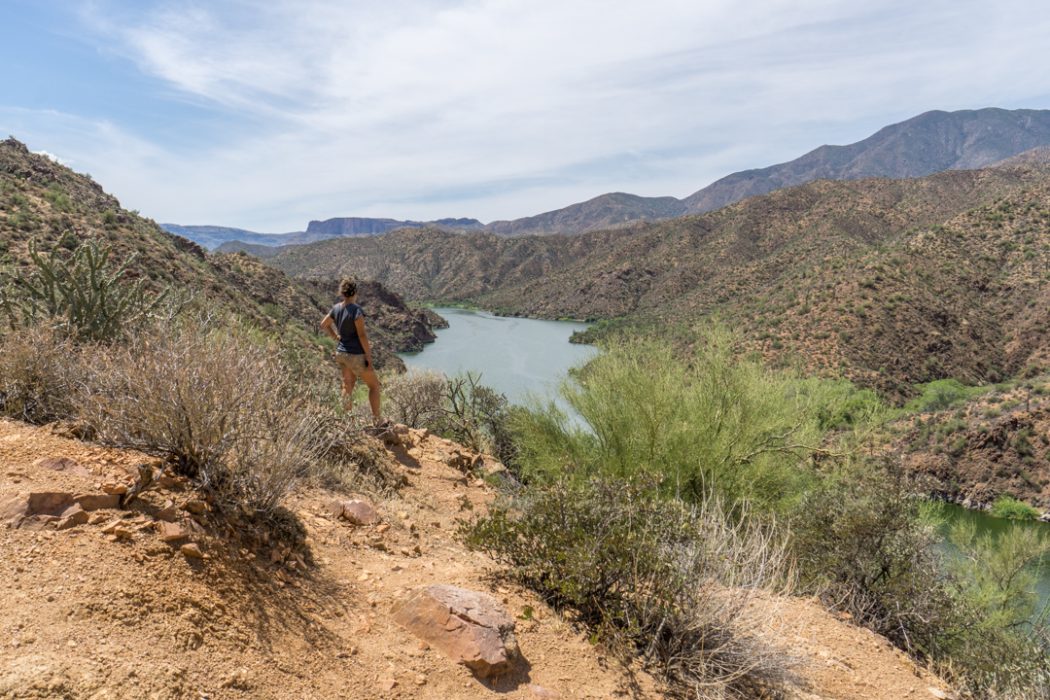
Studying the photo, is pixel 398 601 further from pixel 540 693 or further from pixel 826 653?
pixel 826 653

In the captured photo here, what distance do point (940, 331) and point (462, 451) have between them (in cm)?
4363

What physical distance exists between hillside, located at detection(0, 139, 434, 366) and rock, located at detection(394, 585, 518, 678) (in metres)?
7.59

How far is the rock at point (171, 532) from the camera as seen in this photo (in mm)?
2912

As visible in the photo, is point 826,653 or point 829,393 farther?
point 829,393

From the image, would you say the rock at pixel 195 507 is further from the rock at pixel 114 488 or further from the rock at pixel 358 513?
the rock at pixel 358 513

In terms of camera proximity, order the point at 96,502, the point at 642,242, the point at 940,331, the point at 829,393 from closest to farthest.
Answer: the point at 96,502, the point at 829,393, the point at 940,331, the point at 642,242

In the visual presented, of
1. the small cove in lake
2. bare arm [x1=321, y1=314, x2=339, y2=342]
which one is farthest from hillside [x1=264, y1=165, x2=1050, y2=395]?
bare arm [x1=321, y1=314, x2=339, y2=342]

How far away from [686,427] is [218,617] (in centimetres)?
679

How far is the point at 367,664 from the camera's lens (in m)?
2.85

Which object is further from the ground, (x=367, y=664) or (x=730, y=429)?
(x=367, y=664)

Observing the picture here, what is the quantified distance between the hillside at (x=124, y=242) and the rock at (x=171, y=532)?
272 inches

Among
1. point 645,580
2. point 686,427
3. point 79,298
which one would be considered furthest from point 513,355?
point 645,580

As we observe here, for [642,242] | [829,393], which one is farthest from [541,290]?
[829,393]

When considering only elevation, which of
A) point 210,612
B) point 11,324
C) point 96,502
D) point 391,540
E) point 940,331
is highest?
point 11,324
